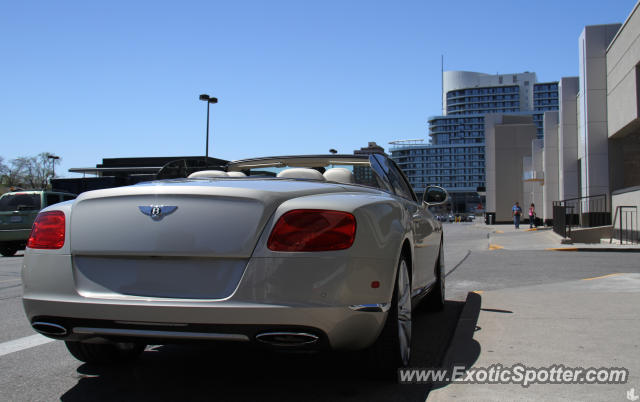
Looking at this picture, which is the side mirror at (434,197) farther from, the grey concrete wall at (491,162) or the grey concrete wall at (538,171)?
the grey concrete wall at (491,162)

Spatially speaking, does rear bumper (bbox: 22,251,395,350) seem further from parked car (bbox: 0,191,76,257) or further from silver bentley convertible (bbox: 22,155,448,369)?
parked car (bbox: 0,191,76,257)

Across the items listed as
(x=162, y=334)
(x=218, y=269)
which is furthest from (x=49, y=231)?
(x=218, y=269)

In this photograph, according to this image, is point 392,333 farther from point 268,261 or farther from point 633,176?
point 633,176

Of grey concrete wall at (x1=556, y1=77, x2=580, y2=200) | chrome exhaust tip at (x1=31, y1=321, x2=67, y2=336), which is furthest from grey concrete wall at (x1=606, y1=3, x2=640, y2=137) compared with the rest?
chrome exhaust tip at (x1=31, y1=321, x2=67, y2=336)

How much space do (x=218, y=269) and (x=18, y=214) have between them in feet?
53.2

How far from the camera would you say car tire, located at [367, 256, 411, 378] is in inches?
131

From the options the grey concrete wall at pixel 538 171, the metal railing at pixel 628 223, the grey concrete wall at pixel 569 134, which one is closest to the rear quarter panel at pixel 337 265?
the metal railing at pixel 628 223

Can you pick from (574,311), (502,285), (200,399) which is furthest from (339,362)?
(502,285)

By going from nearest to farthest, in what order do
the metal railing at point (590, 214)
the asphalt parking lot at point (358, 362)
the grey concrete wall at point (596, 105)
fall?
the asphalt parking lot at point (358, 362), the metal railing at point (590, 214), the grey concrete wall at point (596, 105)

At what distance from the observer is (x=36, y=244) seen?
3307 millimetres

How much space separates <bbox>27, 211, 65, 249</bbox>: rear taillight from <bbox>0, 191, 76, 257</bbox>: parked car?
14.5m

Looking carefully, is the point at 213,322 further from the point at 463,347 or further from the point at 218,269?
the point at 463,347

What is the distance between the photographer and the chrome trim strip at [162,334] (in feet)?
9.34

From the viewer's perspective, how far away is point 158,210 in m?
3.04
